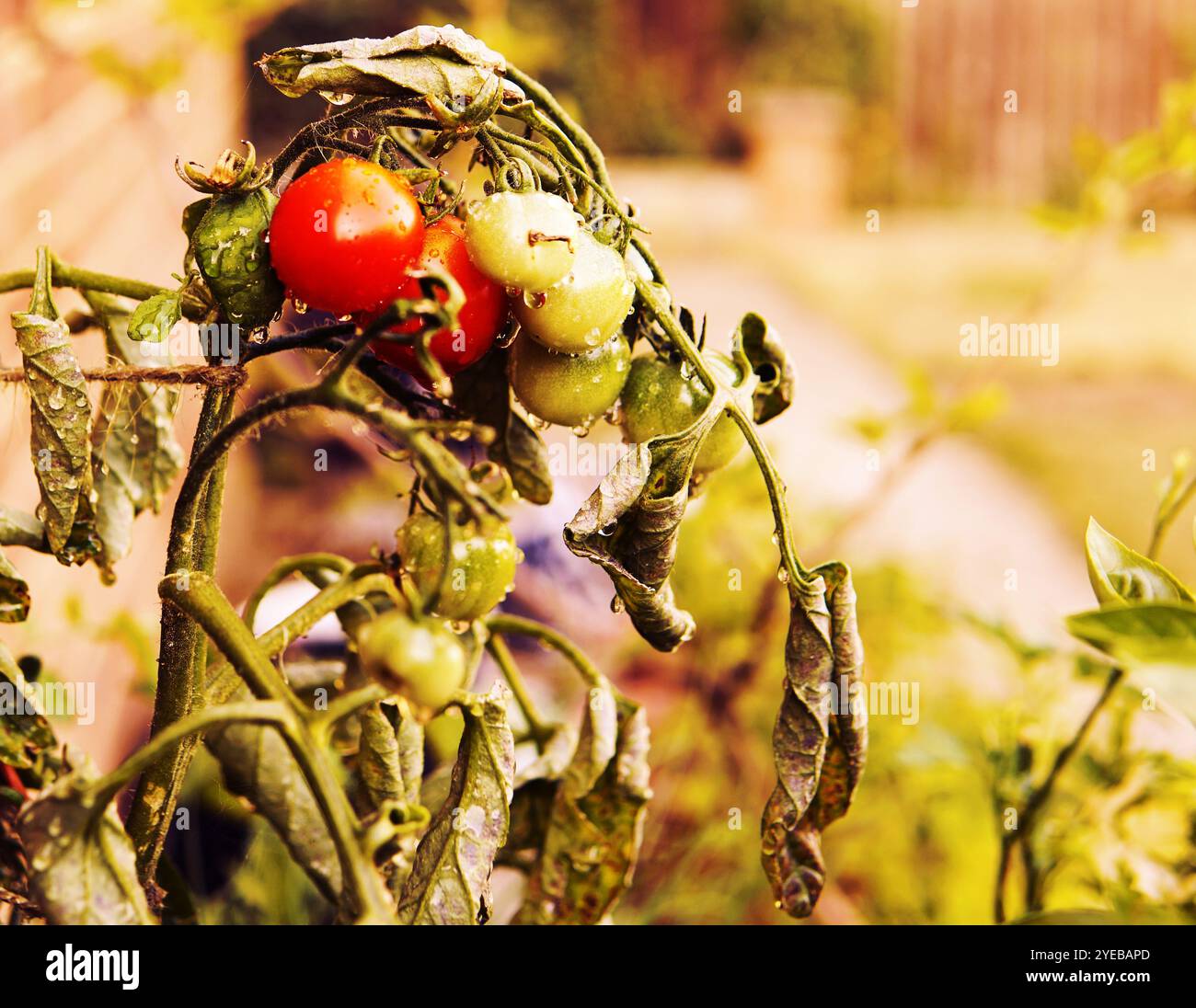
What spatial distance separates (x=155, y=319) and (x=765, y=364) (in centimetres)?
30

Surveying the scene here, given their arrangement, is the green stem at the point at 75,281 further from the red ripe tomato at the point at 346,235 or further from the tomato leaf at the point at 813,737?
the tomato leaf at the point at 813,737

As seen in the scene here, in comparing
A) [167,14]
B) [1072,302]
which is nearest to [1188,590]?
[167,14]

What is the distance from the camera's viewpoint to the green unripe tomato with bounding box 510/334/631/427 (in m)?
A: 0.52

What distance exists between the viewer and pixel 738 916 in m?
1.43

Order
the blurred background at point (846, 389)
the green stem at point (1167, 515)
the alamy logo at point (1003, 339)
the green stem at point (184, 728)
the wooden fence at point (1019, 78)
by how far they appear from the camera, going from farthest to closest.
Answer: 1. the wooden fence at point (1019, 78)
2. the alamy logo at point (1003, 339)
3. the blurred background at point (846, 389)
4. the green stem at point (1167, 515)
5. the green stem at point (184, 728)

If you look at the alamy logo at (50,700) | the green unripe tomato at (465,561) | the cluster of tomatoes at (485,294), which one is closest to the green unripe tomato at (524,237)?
the cluster of tomatoes at (485,294)

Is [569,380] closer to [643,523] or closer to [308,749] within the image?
[643,523]

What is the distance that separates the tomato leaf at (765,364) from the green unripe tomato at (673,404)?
0.03 meters

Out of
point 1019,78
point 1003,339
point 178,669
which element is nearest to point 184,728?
point 178,669

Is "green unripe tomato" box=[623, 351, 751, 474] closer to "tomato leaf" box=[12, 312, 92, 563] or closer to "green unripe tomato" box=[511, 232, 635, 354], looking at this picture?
"green unripe tomato" box=[511, 232, 635, 354]

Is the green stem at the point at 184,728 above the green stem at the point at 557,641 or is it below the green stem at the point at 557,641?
below

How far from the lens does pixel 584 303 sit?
48 centimetres

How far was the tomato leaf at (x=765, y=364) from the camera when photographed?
1.93 feet

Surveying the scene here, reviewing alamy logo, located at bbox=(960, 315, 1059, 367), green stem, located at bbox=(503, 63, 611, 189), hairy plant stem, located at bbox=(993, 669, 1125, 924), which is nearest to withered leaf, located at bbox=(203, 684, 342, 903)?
green stem, located at bbox=(503, 63, 611, 189)
